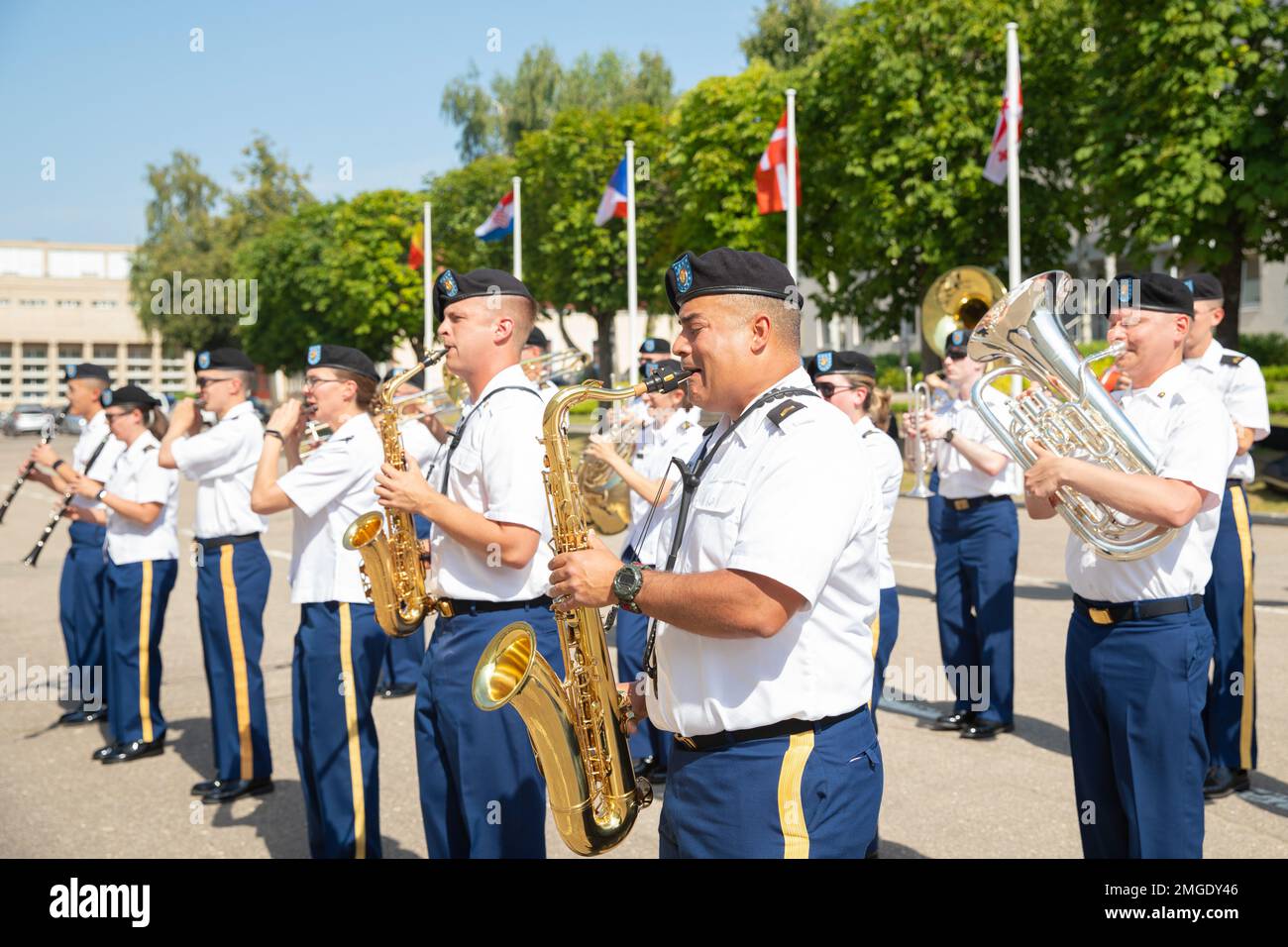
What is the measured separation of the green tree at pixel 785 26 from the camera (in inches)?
1971

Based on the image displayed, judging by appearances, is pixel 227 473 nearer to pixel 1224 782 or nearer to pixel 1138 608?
Result: pixel 1138 608

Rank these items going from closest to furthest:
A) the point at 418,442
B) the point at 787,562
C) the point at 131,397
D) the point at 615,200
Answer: the point at 787,562, the point at 131,397, the point at 418,442, the point at 615,200

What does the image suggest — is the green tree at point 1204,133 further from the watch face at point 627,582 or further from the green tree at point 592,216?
the watch face at point 627,582

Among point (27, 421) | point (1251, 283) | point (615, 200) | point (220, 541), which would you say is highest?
point (615, 200)

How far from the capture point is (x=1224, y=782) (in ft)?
18.9

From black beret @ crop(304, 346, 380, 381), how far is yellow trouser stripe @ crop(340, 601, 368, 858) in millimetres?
946

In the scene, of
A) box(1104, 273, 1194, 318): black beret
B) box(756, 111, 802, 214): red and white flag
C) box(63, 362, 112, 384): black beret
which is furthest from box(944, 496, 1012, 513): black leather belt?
box(756, 111, 802, 214): red and white flag

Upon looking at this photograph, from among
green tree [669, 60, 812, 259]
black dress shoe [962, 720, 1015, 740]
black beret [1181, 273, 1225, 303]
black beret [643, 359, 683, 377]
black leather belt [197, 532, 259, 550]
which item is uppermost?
green tree [669, 60, 812, 259]

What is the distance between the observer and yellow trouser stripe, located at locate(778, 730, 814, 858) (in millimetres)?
2656

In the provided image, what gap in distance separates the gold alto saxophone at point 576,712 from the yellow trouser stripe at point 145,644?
13.8 feet

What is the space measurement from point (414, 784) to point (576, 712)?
3.09 meters

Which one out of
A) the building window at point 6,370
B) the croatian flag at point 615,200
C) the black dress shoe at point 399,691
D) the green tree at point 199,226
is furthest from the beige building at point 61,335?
the black dress shoe at point 399,691

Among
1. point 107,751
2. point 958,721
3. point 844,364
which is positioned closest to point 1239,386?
point 844,364

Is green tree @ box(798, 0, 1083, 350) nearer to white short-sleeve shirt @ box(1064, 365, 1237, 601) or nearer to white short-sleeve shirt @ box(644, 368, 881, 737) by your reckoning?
white short-sleeve shirt @ box(1064, 365, 1237, 601)
